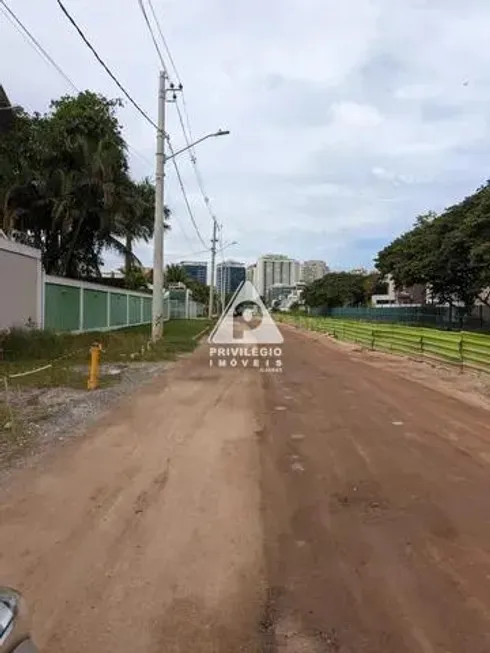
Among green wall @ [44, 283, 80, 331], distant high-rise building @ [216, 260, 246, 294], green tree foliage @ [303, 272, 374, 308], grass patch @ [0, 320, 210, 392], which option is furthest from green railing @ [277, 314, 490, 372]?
green tree foliage @ [303, 272, 374, 308]

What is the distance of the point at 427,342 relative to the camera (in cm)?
2255

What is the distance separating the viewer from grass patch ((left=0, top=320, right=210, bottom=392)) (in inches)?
595

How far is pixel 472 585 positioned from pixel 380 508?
1649 millimetres

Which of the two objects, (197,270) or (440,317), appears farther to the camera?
(197,270)

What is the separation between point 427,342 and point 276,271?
136406 millimetres

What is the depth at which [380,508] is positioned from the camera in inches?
236

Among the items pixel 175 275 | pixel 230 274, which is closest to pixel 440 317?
pixel 230 274

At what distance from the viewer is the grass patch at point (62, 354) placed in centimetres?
1512

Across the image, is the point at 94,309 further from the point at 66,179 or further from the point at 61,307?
the point at 66,179

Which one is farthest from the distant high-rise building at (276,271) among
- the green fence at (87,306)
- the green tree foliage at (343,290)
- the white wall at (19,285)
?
the white wall at (19,285)

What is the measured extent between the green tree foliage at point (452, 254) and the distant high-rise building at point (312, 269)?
123 metres

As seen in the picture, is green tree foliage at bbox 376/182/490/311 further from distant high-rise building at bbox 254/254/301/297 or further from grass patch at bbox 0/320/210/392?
distant high-rise building at bbox 254/254/301/297

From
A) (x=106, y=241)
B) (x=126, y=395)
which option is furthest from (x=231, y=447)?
(x=106, y=241)

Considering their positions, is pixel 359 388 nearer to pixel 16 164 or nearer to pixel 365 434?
pixel 365 434
